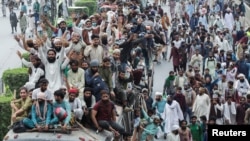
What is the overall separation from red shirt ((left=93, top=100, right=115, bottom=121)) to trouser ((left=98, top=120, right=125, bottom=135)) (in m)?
0.10

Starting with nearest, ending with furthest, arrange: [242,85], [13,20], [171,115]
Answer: [171,115]
[242,85]
[13,20]

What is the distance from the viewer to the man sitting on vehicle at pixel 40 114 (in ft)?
41.3

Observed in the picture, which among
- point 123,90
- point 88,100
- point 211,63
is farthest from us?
point 211,63

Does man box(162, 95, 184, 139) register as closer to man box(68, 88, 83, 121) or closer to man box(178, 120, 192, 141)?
man box(178, 120, 192, 141)

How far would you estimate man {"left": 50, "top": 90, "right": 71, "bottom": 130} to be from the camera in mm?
12680

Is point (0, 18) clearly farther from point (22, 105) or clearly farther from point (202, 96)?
point (22, 105)

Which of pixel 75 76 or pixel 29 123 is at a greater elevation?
pixel 75 76

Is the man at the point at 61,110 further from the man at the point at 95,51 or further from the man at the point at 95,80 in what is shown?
the man at the point at 95,51

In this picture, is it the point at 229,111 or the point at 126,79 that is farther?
the point at 229,111

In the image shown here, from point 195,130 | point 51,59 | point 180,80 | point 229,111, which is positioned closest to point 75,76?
point 51,59

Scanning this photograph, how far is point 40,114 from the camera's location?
12.9m

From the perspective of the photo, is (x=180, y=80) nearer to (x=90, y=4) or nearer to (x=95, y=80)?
(x=95, y=80)

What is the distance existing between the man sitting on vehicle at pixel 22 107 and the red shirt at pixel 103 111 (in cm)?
109

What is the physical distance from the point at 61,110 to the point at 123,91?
2856 mm
